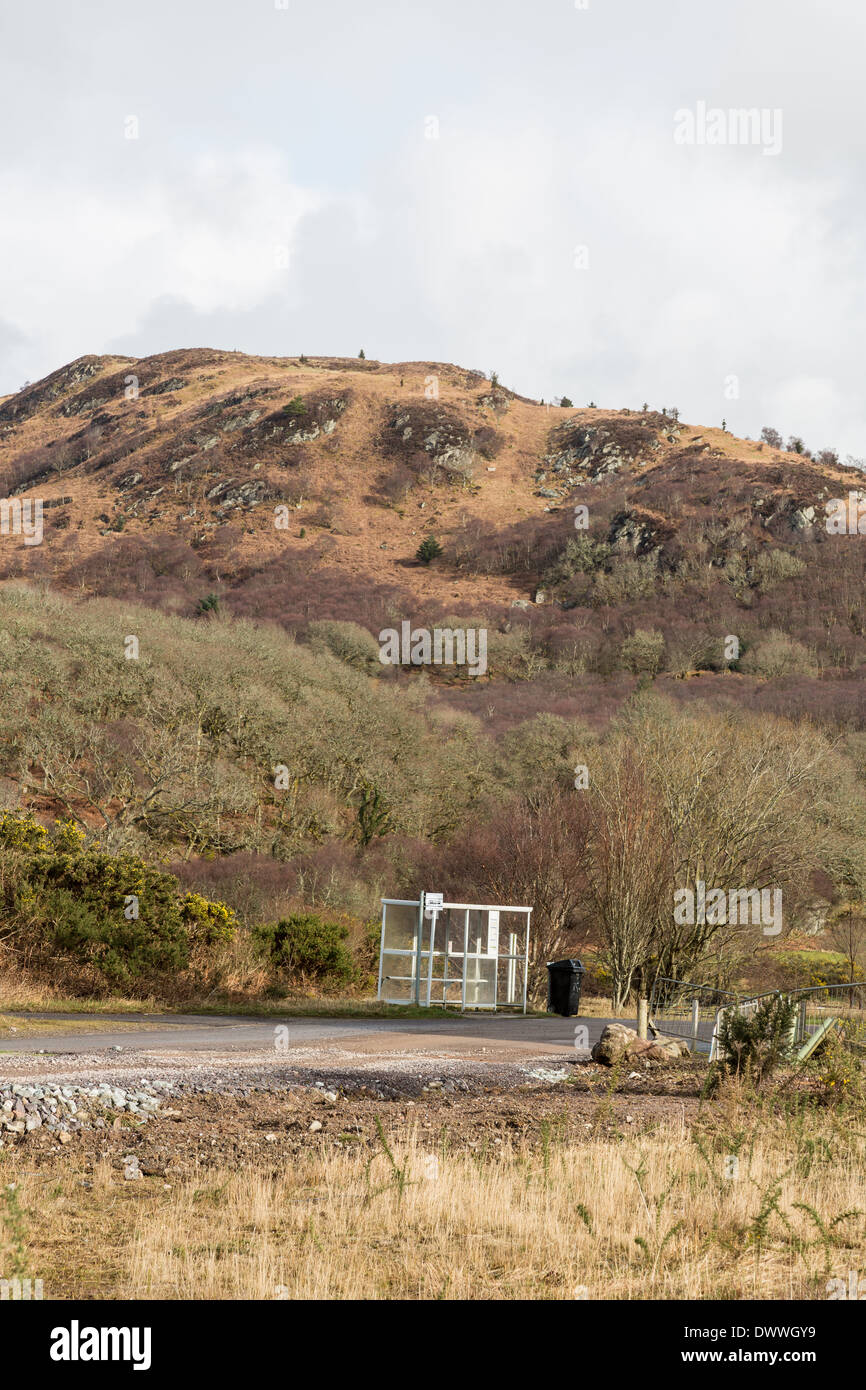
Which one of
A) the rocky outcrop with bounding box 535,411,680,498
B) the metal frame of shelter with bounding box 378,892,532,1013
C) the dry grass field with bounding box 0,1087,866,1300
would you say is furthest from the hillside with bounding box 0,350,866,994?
the dry grass field with bounding box 0,1087,866,1300

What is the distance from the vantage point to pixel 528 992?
28.1 meters

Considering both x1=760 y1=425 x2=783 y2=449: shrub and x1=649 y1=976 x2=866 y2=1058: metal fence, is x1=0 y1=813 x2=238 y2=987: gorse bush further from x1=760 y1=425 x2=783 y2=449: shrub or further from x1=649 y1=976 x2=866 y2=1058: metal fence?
x1=760 y1=425 x2=783 y2=449: shrub

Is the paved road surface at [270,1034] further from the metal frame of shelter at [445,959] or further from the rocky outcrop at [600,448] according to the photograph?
the rocky outcrop at [600,448]

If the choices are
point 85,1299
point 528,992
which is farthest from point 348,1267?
point 528,992

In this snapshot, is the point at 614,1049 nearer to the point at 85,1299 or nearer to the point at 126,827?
the point at 85,1299

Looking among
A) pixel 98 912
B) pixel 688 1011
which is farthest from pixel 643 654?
pixel 98 912

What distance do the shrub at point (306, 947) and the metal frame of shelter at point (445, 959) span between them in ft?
3.15

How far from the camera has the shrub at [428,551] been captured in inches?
4368

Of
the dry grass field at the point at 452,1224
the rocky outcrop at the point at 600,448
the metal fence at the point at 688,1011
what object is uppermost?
the rocky outcrop at the point at 600,448

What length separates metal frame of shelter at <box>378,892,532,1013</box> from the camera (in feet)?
77.5

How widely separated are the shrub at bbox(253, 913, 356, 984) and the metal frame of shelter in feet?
3.15

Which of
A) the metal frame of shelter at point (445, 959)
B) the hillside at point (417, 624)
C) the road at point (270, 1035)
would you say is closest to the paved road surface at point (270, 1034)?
the road at point (270, 1035)

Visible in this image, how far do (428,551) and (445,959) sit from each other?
8938cm

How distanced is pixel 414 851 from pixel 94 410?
150836 millimetres
